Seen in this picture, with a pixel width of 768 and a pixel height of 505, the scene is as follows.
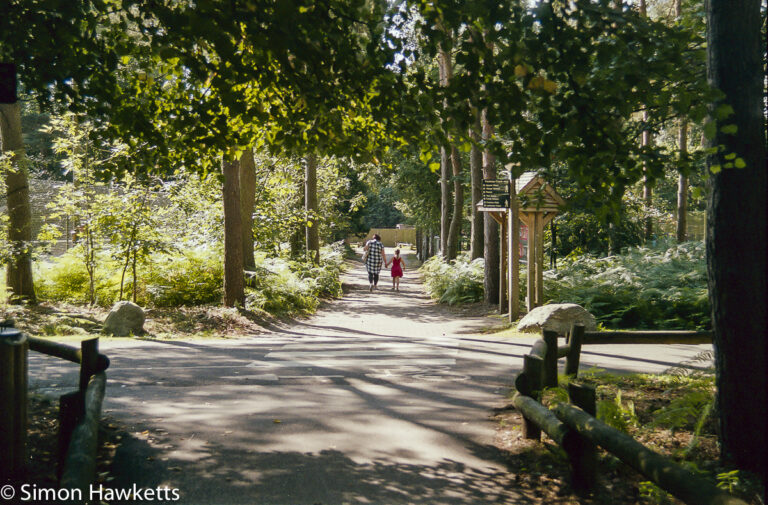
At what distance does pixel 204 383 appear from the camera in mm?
8477

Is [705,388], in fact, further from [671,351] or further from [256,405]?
[256,405]

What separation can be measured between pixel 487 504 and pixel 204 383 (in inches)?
193

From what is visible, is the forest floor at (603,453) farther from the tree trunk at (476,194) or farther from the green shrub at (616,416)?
the tree trunk at (476,194)

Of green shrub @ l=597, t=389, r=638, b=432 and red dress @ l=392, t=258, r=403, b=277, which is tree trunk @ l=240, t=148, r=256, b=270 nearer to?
red dress @ l=392, t=258, r=403, b=277

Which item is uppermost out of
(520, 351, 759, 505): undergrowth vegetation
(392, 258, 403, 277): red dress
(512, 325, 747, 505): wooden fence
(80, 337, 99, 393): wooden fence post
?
(392, 258, 403, 277): red dress

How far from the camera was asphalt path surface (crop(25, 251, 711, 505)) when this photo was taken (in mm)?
5004

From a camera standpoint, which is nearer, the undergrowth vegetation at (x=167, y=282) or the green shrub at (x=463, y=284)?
the undergrowth vegetation at (x=167, y=282)

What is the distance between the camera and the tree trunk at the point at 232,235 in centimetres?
1506

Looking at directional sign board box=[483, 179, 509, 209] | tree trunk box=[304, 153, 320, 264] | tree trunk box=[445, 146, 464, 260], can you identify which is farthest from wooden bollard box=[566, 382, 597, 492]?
tree trunk box=[445, 146, 464, 260]

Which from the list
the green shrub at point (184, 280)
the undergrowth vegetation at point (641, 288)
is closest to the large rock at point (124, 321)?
the green shrub at point (184, 280)

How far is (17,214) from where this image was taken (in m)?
16.1

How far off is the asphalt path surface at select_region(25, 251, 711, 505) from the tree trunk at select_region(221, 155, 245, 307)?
2734 mm

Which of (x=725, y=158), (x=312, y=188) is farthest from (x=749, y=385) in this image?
(x=312, y=188)

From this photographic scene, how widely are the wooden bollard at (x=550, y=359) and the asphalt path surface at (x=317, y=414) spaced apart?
0.79m
